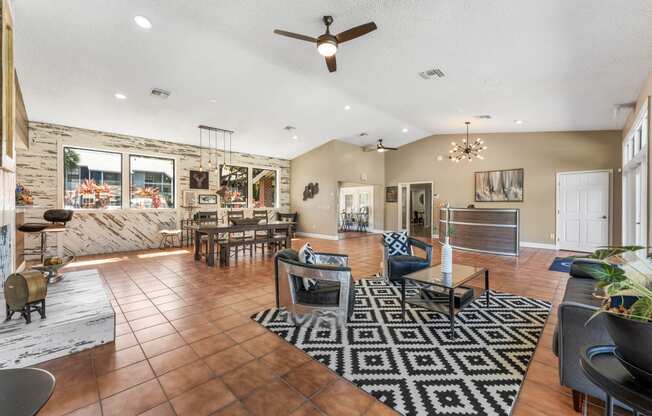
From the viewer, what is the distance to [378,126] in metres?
8.11

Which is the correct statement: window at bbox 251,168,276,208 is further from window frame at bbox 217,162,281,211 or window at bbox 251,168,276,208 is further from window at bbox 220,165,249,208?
window at bbox 220,165,249,208

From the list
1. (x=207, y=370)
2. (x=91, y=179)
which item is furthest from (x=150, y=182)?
(x=207, y=370)

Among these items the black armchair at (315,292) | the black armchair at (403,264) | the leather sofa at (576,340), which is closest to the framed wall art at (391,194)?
the black armchair at (403,264)

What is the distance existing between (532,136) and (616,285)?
8.04 metres

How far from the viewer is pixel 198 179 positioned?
26.2 feet

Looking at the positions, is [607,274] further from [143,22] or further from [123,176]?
[123,176]

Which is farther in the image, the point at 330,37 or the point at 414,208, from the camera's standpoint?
the point at 414,208

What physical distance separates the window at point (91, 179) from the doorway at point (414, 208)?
28.4ft

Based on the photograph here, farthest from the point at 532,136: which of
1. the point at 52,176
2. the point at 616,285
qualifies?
the point at 52,176

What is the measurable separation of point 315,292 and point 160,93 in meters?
4.76

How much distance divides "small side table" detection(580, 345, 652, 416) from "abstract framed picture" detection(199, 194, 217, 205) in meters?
8.45

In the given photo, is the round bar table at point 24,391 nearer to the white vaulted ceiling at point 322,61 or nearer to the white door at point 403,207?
the white vaulted ceiling at point 322,61

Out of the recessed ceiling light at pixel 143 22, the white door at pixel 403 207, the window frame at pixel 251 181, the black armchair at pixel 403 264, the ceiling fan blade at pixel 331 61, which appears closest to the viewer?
the ceiling fan blade at pixel 331 61

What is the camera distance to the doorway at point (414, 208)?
32.9 feet
